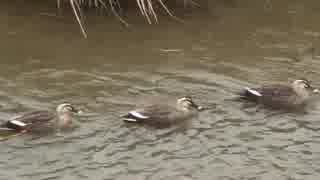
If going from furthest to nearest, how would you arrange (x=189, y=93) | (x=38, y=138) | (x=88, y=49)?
(x=88, y=49) < (x=189, y=93) < (x=38, y=138)

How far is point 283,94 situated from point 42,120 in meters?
2.72

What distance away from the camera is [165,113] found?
8.02m

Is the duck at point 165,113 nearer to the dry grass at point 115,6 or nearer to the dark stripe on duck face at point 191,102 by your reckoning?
the dark stripe on duck face at point 191,102

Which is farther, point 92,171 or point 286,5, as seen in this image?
point 286,5

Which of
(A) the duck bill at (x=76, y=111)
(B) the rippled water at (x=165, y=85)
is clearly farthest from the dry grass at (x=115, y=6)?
(A) the duck bill at (x=76, y=111)

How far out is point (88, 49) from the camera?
10172 mm

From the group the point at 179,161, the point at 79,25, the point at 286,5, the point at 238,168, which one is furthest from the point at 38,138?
the point at 286,5

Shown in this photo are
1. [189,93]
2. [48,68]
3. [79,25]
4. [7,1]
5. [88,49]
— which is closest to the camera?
[189,93]

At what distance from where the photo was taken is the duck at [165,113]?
7.85 m

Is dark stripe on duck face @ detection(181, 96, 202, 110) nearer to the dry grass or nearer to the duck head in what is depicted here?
the duck head

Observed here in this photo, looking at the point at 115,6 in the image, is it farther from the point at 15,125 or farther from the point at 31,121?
the point at 15,125

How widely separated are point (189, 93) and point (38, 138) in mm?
1974

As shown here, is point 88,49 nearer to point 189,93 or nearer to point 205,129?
point 189,93

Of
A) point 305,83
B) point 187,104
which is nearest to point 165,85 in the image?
point 187,104
